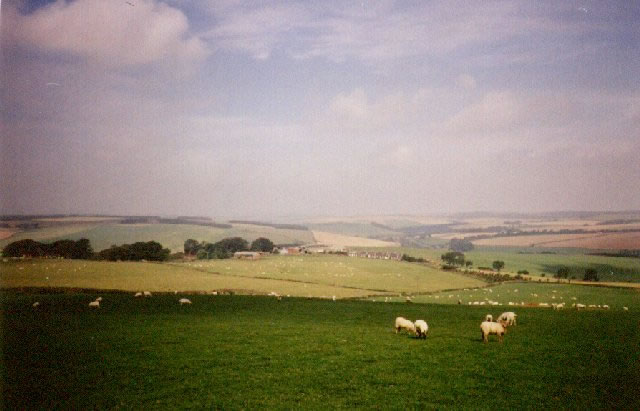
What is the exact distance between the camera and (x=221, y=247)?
8462 cm

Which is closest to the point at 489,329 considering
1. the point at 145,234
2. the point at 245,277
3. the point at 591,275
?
the point at 245,277

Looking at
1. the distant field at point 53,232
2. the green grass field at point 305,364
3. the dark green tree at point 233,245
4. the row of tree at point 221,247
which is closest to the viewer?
the green grass field at point 305,364

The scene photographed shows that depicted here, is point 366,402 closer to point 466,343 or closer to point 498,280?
point 466,343

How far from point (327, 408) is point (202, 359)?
234 inches

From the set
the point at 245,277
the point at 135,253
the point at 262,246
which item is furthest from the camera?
the point at 262,246

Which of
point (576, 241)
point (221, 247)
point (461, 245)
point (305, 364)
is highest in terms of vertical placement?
point (576, 241)

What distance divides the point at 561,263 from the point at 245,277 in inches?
1949

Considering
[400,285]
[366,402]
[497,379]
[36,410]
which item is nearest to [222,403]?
[366,402]

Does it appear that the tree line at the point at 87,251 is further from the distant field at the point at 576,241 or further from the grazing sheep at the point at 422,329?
the distant field at the point at 576,241

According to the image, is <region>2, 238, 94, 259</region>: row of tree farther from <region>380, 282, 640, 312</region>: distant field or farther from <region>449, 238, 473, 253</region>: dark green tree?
<region>449, 238, 473, 253</region>: dark green tree

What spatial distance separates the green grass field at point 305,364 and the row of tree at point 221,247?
5750 cm

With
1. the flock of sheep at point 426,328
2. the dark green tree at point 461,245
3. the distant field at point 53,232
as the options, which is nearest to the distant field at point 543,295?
the flock of sheep at point 426,328

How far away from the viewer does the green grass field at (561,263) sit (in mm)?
50719

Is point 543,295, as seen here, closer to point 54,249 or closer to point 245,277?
point 245,277
